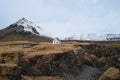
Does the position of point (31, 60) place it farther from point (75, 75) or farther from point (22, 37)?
point (22, 37)

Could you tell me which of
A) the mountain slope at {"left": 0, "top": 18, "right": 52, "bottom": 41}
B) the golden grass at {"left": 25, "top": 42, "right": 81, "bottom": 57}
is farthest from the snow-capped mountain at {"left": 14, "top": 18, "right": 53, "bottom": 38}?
the golden grass at {"left": 25, "top": 42, "right": 81, "bottom": 57}

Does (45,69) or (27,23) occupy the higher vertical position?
(27,23)

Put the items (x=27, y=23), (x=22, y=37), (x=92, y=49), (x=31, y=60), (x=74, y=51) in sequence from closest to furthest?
(x=31, y=60) → (x=74, y=51) → (x=92, y=49) → (x=22, y=37) → (x=27, y=23)

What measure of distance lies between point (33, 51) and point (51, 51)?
4.40 meters

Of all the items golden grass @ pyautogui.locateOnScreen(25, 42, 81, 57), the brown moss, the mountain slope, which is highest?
the mountain slope

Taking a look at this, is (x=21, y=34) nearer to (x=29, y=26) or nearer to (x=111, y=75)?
(x=29, y=26)

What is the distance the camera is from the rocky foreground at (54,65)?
210 ft

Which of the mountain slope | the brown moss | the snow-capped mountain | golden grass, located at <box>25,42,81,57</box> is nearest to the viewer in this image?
the brown moss

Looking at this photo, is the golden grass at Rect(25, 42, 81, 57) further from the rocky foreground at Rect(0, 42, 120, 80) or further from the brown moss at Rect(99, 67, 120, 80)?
the brown moss at Rect(99, 67, 120, 80)

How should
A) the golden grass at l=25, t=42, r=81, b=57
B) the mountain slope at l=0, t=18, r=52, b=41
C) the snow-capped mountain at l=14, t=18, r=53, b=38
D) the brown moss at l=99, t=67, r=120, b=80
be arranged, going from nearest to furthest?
the brown moss at l=99, t=67, r=120, b=80 → the golden grass at l=25, t=42, r=81, b=57 → the mountain slope at l=0, t=18, r=52, b=41 → the snow-capped mountain at l=14, t=18, r=53, b=38

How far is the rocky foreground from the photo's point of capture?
2522 inches

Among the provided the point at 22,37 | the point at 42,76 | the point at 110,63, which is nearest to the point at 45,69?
the point at 42,76

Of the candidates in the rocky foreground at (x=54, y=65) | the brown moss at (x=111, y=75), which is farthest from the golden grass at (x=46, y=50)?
the brown moss at (x=111, y=75)

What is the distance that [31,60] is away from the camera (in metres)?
68.7
